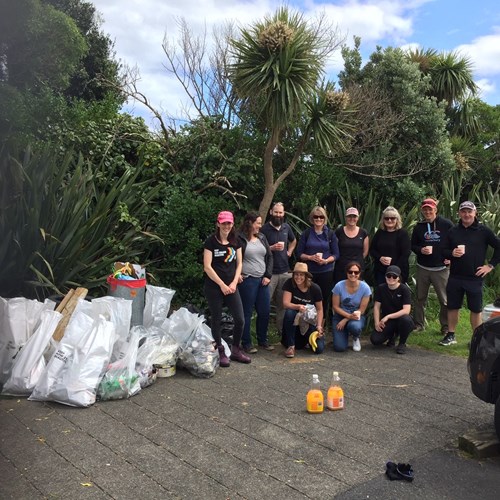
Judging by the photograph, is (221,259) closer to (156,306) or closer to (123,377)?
(156,306)

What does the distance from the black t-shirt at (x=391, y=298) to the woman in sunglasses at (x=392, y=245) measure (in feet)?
1.45

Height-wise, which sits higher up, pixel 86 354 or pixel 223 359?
pixel 86 354

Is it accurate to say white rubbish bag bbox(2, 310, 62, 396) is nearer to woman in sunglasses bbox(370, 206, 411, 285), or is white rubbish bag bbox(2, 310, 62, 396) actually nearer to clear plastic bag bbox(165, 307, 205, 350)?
clear plastic bag bbox(165, 307, 205, 350)

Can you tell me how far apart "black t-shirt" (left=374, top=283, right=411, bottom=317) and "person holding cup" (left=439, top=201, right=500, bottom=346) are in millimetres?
580

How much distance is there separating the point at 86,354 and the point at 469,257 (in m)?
4.65

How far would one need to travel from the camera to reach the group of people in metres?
6.19

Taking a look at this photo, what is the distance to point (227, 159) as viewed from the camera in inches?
350

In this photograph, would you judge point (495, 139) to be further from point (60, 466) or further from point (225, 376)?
point (60, 466)

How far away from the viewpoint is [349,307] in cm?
700

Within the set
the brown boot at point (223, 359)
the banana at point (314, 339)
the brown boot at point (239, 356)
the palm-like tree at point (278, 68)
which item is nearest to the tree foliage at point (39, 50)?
the palm-like tree at point (278, 68)

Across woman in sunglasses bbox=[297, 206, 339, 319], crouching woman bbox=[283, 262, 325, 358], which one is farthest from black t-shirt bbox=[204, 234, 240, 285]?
woman in sunglasses bbox=[297, 206, 339, 319]

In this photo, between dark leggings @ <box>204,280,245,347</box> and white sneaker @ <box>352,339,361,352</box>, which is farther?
white sneaker @ <box>352,339,361,352</box>

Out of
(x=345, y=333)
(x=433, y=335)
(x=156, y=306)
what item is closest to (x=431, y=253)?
(x=433, y=335)

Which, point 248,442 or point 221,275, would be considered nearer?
point 248,442
